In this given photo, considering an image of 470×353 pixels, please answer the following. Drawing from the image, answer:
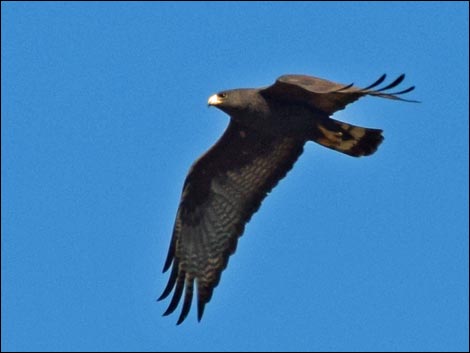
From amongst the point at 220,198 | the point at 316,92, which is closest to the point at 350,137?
the point at 316,92

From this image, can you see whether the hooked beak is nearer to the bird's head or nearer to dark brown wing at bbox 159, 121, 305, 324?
the bird's head

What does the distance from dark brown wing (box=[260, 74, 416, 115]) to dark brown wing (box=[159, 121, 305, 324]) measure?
1.02m

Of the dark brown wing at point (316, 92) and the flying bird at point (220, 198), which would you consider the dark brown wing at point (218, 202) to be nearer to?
the flying bird at point (220, 198)

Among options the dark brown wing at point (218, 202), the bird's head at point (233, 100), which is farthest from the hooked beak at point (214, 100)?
the dark brown wing at point (218, 202)

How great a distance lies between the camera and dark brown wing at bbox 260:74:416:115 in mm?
11922

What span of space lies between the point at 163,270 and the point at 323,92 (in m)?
2.99

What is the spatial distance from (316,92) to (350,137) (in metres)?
0.73

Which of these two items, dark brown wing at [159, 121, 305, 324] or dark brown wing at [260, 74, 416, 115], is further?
dark brown wing at [159, 121, 305, 324]

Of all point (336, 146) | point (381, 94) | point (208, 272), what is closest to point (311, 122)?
point (336, 146)

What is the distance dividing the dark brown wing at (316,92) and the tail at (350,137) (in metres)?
0.15

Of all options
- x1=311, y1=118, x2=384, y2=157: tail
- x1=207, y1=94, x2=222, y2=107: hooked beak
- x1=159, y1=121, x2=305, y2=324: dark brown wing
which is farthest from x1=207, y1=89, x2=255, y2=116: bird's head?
x1=159, y1=121, x2=305, y2=324: dark brown wing

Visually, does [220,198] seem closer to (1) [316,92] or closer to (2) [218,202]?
(2) [218,202]

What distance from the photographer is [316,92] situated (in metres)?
12.0

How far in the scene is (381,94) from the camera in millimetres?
11477
